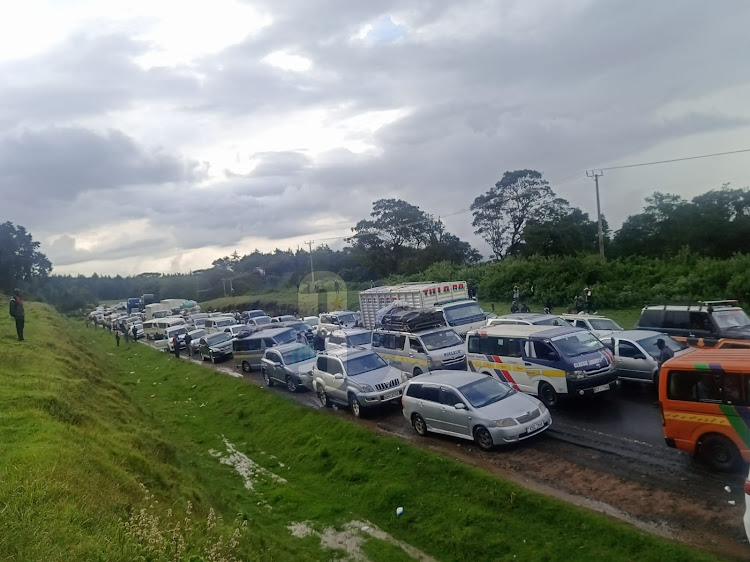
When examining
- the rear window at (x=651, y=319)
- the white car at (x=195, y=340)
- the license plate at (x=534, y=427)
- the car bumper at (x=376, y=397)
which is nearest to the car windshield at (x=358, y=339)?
the car bumper at (x=376, y=397)

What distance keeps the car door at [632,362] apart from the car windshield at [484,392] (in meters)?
4.59

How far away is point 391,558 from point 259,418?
10569 mm

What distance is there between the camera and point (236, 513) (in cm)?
1116

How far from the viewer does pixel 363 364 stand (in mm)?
16984

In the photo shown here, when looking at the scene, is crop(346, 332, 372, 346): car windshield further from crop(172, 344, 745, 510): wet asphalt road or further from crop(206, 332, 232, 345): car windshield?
crop(206, 332, 232, 345): car windshield

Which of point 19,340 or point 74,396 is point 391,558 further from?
point 19,340

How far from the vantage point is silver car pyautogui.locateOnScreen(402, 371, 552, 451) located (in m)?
11.8

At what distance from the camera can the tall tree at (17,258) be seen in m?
71.1

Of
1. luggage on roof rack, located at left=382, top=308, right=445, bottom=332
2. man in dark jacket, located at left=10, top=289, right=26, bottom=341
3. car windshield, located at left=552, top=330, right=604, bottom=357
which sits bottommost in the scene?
car windshield, located at left=552, top=330, right=604, bottom=357

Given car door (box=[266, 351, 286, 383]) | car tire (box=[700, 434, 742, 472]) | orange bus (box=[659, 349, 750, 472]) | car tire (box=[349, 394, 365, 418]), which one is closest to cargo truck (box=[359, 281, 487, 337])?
car tire (box=[349, 394, 365, 418])

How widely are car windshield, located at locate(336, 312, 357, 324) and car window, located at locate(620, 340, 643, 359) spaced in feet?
53.8

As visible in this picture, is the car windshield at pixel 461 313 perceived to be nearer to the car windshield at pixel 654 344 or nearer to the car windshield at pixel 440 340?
the car windshield at pixel 440 340

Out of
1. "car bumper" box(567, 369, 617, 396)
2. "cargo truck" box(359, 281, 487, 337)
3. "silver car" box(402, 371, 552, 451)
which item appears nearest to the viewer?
"silver car" box(402, 371, 552, 451)

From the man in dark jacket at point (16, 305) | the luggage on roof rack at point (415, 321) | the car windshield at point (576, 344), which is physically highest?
the man in dark jacket at point (16, 305)
